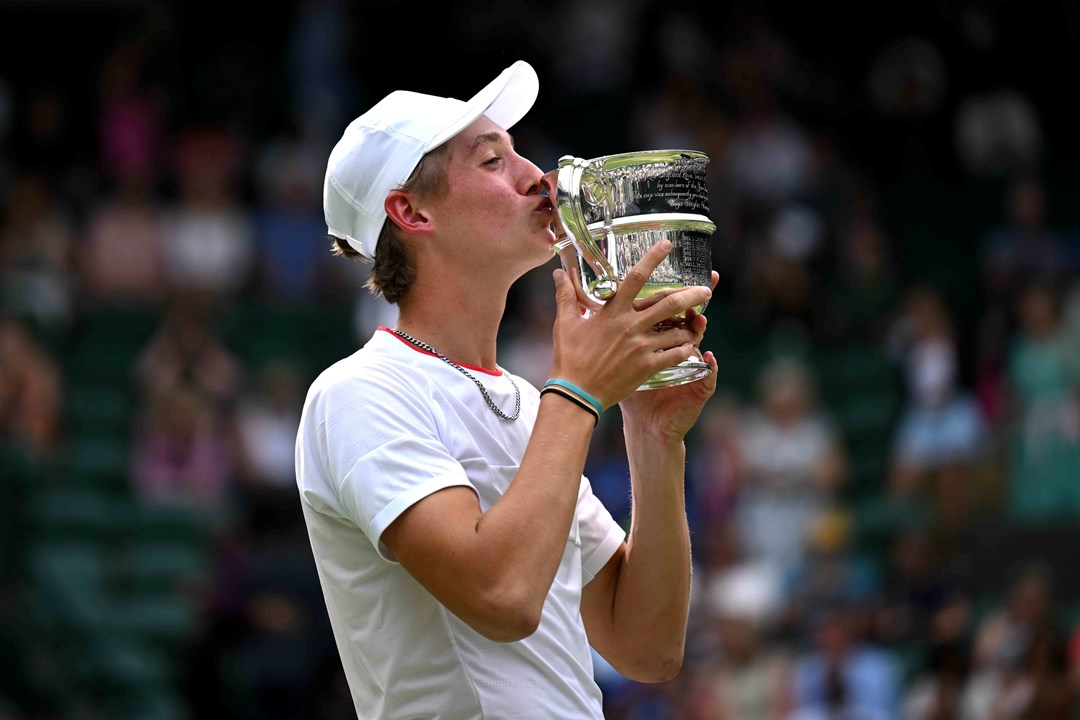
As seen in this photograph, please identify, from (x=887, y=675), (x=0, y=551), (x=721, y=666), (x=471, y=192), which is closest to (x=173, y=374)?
(x=0, y=551)

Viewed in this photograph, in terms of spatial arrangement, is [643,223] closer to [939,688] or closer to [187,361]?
[939,688]

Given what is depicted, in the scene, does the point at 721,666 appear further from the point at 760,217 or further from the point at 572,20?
the point at 572,20

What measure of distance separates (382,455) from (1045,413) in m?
6.10

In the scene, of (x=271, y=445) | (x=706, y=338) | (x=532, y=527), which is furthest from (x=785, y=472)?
(x=532, y=527)

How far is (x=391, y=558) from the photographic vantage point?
7.44 feet

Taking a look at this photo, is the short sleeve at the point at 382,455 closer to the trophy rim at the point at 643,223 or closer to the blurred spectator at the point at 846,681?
the trophy rim at the point at 643,223

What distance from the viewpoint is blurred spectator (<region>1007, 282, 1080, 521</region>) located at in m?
Answer: 7.52

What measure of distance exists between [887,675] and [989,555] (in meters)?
1.02

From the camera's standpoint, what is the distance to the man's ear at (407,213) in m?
2.53

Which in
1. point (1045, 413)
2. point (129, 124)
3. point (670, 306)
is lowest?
point (1045, 413)

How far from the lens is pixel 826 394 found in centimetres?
953

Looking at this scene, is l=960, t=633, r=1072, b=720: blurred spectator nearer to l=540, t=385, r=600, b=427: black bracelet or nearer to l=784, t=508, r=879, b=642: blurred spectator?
l=784, t=508, r=879, b=642: blurred spectator

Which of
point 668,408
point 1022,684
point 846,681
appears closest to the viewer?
point 668,408

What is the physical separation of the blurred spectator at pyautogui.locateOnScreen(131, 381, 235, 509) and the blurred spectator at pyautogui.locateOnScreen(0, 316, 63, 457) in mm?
574
